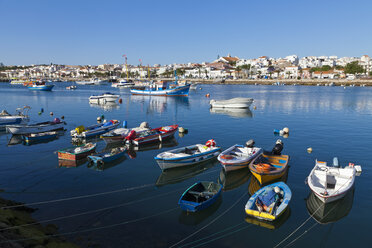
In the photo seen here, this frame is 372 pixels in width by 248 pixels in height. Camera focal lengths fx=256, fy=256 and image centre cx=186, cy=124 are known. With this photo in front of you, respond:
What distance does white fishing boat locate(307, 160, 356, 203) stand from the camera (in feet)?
48.6

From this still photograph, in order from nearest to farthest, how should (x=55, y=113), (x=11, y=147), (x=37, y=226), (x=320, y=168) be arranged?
(x=37, y=226) → (x=320, y=168) → (x=11, y=147) → (x=55, y=113)

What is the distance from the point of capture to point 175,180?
1927 cm

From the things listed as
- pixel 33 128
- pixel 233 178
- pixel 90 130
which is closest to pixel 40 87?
pixel 33 128

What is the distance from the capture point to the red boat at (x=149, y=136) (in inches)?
1100

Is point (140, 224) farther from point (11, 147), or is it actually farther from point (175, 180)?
point (11, 147)

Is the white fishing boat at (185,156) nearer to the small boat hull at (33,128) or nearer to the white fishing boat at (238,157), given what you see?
the white fishing boat at (238,157)

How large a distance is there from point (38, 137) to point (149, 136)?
526 inches

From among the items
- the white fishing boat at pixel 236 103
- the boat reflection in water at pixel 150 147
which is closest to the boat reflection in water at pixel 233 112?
the white fishing boat at pixel 236 103

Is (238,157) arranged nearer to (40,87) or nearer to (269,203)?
(269,203)

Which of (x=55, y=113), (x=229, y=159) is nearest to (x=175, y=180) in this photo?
(x=229, y=159)

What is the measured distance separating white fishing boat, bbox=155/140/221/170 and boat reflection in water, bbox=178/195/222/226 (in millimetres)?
6312

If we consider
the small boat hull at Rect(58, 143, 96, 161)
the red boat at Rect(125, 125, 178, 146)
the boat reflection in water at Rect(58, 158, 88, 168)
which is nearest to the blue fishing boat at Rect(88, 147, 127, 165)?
the boat reflection in water at Rect(58, 158, 88, 168)

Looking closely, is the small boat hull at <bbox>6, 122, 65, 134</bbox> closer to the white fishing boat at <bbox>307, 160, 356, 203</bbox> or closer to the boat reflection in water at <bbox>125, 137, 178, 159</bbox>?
the boat reflection in water at <bbox>125, 137, 178, 159</bbox>

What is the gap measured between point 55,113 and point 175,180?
139 ft
